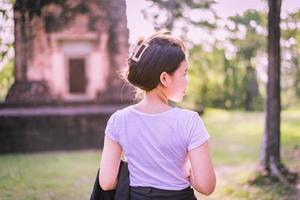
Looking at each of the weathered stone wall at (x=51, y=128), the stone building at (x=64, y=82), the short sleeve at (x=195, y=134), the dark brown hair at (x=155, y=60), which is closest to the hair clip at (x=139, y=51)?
the dark brown hair at (x=155, y=60)

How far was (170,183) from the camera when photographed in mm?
1813

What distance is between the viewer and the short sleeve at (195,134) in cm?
174

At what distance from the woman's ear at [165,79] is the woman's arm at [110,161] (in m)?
0.27

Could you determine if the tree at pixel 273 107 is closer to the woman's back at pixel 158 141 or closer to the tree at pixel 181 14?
the tree at pixel 181 14

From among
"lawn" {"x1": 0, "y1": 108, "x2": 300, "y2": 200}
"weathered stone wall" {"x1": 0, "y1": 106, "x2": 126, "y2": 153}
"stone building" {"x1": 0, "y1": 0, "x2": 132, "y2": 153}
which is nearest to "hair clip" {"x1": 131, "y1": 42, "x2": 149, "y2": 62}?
"lawn" {"x1": 0, "y1": 108, "x2": 300, "y2": 200}

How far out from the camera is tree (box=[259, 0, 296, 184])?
16.1 feet

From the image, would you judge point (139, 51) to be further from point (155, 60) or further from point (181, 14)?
point (181, 14)

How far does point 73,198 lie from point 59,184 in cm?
47

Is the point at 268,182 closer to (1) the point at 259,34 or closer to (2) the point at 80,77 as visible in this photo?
(1) the point at 259,34

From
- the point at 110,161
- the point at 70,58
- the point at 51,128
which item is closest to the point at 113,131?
the point at 110,161

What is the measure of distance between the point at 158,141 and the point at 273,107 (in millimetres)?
3405

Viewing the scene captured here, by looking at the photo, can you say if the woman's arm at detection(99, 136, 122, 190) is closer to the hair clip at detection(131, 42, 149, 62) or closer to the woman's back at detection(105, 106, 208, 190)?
the woman's back at detection(105, 106, 208, 190)

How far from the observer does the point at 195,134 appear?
174cm

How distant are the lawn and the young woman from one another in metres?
2.19
